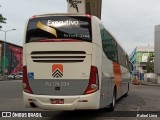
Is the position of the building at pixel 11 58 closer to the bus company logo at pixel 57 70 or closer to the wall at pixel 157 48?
the wall at pixel 157 48

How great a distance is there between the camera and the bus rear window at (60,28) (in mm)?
12250

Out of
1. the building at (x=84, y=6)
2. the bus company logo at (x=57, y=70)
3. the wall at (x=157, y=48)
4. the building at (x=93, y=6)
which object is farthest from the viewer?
the wall at (x=157, y=48)

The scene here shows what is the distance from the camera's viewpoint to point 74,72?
12094 millimetres

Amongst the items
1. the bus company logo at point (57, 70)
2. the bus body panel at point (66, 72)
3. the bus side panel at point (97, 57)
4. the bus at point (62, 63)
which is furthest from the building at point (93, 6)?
the bus company logo at point (57, 70)

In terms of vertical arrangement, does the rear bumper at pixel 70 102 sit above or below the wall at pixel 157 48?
below

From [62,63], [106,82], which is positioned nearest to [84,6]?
[106,82]

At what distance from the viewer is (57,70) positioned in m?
12.1

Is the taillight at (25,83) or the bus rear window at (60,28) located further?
the taillight at (25,83)

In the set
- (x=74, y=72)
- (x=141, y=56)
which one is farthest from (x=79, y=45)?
(x=141, y=56)

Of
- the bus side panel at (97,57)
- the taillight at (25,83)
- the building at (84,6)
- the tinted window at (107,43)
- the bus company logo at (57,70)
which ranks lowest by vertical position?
the taillight at (25,83)

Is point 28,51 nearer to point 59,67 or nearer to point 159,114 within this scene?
point 59,67

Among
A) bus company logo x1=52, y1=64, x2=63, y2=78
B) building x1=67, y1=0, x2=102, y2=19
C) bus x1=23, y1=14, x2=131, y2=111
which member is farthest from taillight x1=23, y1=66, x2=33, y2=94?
building x1=67, y1=0, x2=102, y2=19

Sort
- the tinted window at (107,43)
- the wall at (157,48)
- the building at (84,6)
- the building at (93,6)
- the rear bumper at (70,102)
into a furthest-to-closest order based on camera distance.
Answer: the wall at (157,48)
the building at (93,6)
the building at (84,6)
the tinted window at (107,43)
the rear bumper at (70,102)

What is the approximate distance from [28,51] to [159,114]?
5.68 metres
